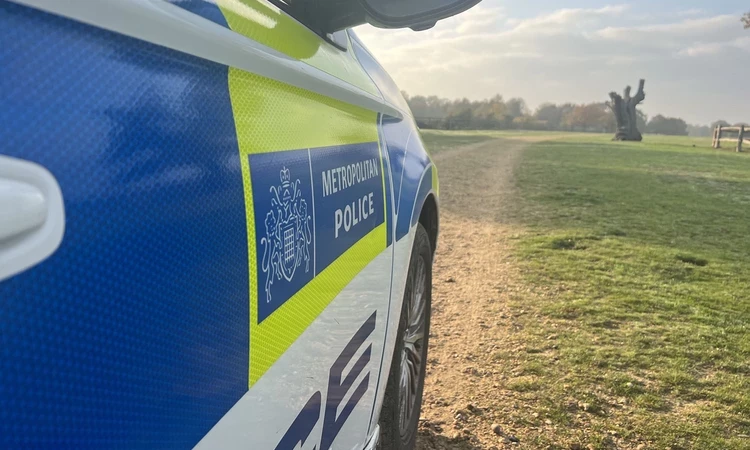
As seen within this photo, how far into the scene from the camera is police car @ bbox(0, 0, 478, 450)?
558 millimetres

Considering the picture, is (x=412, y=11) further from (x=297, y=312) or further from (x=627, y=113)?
(x=627, y=113)

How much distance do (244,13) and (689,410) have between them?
313 cm

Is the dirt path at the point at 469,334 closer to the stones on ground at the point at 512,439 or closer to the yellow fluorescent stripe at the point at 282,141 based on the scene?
the stones on ground at the point at 512,439

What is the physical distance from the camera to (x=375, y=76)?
2.05 metres

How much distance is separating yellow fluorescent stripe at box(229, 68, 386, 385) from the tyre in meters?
0.81

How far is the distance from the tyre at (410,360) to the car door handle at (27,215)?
5.58ft

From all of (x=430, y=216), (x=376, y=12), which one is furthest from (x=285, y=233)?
(x=430, y=216)

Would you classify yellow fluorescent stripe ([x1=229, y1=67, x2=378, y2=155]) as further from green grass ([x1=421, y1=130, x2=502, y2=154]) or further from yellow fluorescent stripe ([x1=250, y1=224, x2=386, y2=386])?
green grass ([x1=421, y1=130, x2=502, y2=154])

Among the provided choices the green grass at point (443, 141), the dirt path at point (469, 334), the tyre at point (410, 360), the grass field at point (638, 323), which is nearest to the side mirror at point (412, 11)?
the tyre at point (410, 360)

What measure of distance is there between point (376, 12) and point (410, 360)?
167cm

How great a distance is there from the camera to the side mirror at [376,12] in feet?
4.64

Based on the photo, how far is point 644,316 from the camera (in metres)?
4.43

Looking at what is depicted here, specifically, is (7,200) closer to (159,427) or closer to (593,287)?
(159,427)

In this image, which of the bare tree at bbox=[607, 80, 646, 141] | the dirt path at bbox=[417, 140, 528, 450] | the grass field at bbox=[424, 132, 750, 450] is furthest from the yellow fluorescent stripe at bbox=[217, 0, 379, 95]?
the bare tree at bbox=[607, 80, 646, 141]
